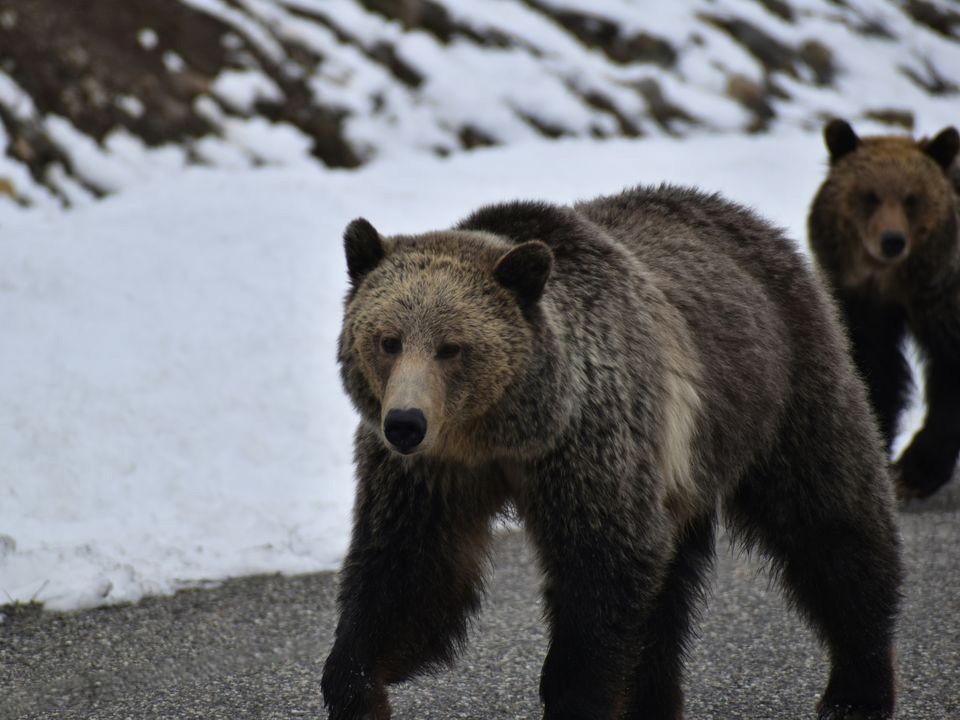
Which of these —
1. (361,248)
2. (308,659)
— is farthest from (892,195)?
(361,248)

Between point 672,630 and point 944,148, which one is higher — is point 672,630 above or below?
below

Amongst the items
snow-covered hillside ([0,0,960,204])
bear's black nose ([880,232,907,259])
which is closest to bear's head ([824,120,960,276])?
bear's black nose ([880,232,907,259])

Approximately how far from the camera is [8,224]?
8898 mm

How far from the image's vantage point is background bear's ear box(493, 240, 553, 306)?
3619mm

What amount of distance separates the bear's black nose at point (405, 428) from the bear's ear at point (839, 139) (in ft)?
17.0

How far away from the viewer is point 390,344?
3.58 metres

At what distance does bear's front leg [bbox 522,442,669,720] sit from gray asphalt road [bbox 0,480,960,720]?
913 mm

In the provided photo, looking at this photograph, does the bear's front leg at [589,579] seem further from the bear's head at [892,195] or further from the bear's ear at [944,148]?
the bear's ear at [944,148]

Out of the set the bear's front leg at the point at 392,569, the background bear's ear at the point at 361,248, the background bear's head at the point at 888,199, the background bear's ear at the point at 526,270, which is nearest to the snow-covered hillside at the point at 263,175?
the background bear's head at the point at 888,199

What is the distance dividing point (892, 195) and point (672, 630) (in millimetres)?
4015

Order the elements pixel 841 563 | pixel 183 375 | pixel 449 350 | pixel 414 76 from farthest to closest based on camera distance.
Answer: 1. pixel 414 76
2. pixel 183 375
3. pixel 841 563
4. pixel 449 350

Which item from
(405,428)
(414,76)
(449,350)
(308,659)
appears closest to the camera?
(405,428)

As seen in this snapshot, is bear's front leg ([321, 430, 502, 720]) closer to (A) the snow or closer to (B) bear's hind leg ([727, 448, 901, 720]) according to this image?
(B) bear's hind leg ([727, 448, 901, 720])

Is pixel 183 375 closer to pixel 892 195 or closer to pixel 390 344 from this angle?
pixel 892 195
